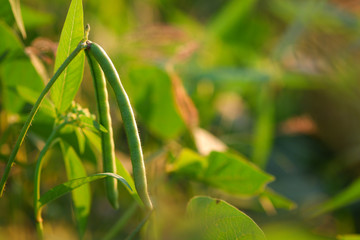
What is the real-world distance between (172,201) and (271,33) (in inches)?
39.0

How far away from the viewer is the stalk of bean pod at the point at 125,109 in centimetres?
36

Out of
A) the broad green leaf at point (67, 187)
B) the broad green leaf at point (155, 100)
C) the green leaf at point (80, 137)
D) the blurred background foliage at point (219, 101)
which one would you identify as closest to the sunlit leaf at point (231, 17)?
the blurred background foliage at point (219, 101)

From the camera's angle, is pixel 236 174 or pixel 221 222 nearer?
pixel 221 222

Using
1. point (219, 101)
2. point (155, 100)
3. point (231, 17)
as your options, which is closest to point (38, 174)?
point (155, 100)

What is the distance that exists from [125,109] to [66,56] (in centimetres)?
9

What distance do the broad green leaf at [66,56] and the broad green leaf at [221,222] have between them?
0.51 ft

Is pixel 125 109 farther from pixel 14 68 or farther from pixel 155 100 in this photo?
pixel 155 100

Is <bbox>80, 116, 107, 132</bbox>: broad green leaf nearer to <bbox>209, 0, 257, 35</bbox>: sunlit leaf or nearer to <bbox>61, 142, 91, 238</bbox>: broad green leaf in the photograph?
<bbox>61, 142, 91, 238</bbox>: broad green leaf

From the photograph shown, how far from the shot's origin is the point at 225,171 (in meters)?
0.59

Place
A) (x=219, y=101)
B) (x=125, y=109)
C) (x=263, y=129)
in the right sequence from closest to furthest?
1. (x=125, y=109)
2. (x=263, y=129)
3. (x=219, y=101)

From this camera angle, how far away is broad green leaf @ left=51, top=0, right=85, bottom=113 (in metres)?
0.40

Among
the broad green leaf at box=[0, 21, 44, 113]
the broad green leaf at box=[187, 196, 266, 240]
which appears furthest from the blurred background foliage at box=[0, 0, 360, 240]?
the broad green leaf at box=[187, 196, 266, 240]

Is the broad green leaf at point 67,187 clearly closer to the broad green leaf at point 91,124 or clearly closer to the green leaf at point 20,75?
the broad green leaf at point 91,124

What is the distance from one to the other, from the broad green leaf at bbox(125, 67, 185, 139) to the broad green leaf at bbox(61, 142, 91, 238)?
29 cm
